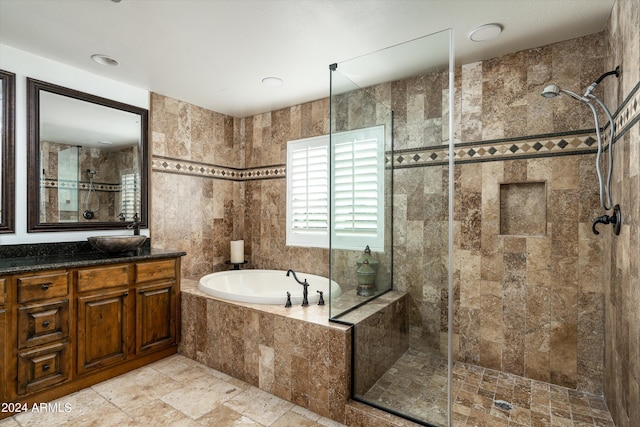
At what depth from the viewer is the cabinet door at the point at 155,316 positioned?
2.67m

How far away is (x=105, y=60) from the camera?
2.61m

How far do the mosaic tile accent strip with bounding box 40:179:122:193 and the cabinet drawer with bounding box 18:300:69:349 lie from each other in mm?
1011

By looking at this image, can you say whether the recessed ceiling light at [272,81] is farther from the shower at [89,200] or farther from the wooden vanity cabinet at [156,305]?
the wooden vanity cabinet at [156,305]

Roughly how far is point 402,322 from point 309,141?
231 centimetres

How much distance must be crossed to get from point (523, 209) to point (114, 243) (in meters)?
3.28

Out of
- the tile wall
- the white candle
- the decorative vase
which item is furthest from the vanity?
the tile wall

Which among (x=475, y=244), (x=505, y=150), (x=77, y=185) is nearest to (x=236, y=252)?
(x=77, y=185)

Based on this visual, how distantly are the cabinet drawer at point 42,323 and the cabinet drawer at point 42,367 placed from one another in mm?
63

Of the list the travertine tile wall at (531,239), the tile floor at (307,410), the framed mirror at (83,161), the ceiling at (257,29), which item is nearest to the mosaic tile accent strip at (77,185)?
the framed mirror at (83,161)

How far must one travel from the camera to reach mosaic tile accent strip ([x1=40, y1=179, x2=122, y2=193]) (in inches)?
102

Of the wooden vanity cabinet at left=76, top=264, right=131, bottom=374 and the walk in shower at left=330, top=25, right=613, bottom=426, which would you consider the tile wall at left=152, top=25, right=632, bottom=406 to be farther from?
the wooden vanity cabinet at left=76, top=264, right=131, bottom=374

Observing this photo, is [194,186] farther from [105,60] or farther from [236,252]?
[105,60]

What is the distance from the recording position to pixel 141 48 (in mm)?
2418

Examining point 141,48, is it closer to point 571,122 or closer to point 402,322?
point 402,322
